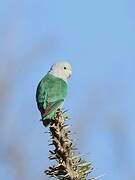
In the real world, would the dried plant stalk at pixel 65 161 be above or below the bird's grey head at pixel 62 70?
below

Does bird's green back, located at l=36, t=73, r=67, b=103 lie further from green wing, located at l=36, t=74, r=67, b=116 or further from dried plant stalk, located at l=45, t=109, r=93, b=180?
dried plant stalk, located at l=45, t=109, r=93, b=180

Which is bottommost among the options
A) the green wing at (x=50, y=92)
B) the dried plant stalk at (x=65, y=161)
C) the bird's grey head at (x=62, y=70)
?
the dried plant stalk at (x=65, y=161)

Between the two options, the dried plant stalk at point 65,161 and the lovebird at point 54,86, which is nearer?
the dried plant stalk at point 65,161

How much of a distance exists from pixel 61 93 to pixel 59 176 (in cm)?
108

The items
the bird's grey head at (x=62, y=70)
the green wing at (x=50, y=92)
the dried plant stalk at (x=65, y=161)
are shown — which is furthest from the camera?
the bird's grey head at (x=62, y=70)

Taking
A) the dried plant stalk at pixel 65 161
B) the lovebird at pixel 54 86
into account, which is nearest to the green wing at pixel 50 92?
the lovebird at pixel 54 86

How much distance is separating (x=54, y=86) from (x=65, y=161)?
3.17ft

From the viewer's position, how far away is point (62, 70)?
5.70 ft

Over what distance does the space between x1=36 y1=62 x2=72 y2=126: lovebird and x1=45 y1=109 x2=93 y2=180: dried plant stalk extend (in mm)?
608

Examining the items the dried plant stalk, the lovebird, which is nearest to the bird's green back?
the lovebird

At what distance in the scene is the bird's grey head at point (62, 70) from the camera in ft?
5.31

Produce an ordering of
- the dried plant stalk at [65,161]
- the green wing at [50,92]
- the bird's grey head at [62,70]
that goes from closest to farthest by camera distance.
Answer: the dried plant stalk at [65,161], the green wing at [50,92], the bird's grey head at [62,70]

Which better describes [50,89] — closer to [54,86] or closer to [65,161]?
[54,86]

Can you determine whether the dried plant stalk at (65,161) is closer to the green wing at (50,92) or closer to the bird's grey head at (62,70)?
the green wing at (50,92)
